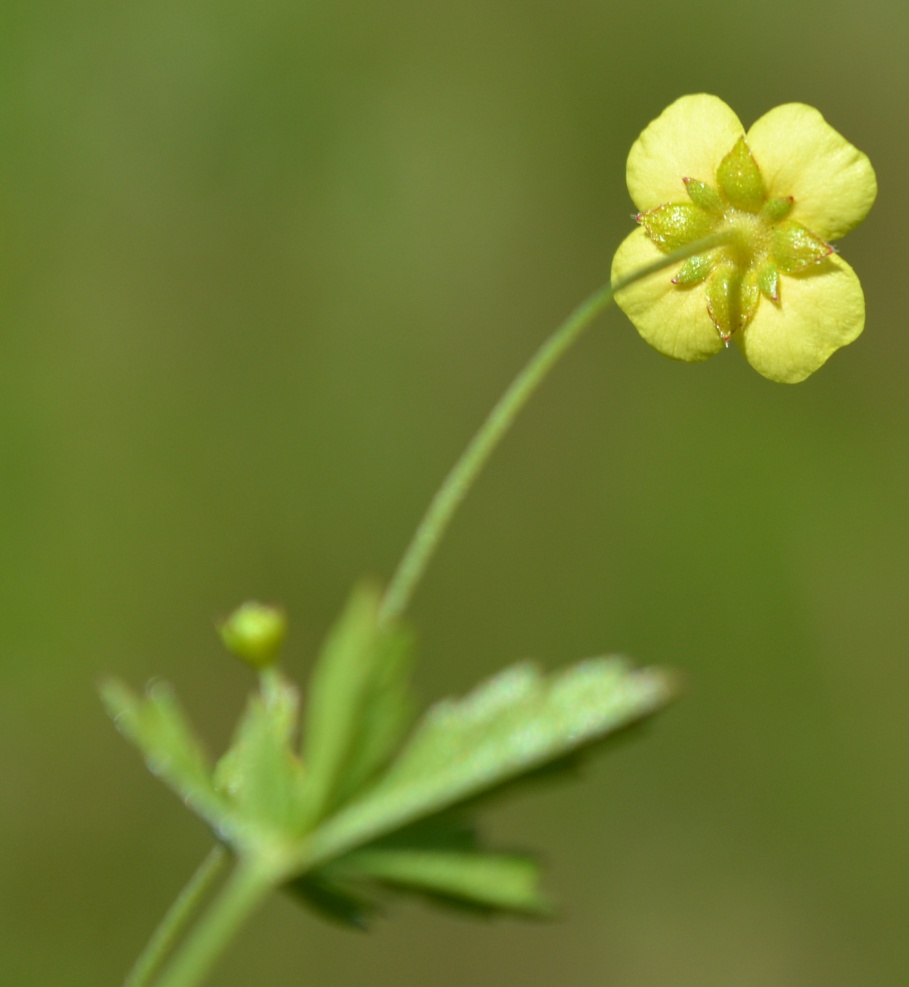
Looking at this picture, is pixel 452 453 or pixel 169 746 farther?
pixel 452 453

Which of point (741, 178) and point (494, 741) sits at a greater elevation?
point (741, 178)

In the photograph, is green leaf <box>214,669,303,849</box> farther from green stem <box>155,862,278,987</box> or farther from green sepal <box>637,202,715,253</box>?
green sepal <box>637,202,715,253</box>

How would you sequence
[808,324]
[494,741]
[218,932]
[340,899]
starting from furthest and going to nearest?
[808,324] < [340,899] < [494,741] < [218,932]

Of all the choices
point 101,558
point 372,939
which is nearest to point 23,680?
point 101,558

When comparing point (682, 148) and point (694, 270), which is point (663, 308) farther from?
point (682, 148)

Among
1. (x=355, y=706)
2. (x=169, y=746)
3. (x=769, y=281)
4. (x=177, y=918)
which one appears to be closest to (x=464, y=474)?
(x=355, y=706)

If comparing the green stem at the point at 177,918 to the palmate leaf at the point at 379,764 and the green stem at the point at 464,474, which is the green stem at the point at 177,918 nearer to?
the palmate leaf at the point at 379,764
